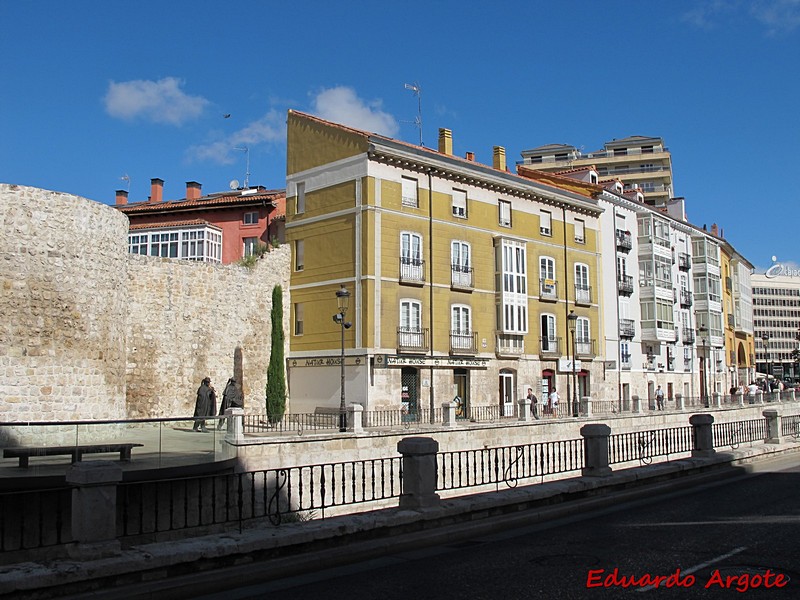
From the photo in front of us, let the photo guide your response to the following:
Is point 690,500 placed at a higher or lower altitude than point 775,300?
lower

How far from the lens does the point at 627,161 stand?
3627 inches

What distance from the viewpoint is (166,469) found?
650 inches

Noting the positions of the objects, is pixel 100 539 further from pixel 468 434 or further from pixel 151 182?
pixel 151 182

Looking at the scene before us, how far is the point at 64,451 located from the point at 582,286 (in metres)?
32.8

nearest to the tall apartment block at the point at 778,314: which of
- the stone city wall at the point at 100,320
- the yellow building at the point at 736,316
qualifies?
the yellow building at the point at 736,316

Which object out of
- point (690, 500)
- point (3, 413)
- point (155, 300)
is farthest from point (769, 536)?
point (155, 300)

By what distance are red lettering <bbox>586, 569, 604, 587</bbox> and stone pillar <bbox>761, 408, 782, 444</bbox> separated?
53.6ft

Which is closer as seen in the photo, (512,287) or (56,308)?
(56,308)

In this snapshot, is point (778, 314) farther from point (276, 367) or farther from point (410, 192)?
point (276, 367)

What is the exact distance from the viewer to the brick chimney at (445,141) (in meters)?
40.2

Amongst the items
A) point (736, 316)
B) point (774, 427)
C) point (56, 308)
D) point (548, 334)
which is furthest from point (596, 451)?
point (736, 316)

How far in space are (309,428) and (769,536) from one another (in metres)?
17.4

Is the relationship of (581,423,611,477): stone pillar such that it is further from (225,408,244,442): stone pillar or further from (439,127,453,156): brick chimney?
(439,127,453,156): brick chimney

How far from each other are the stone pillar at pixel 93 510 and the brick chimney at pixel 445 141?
3394cm
